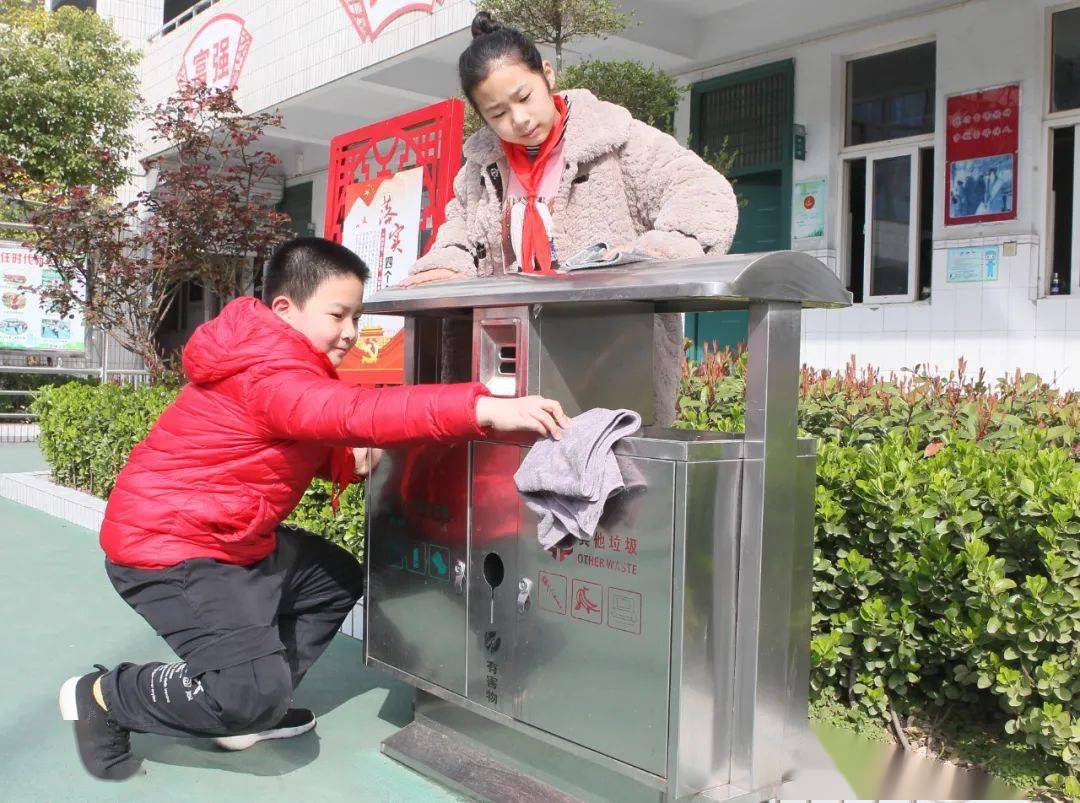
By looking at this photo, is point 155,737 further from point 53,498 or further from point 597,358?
point 53,498

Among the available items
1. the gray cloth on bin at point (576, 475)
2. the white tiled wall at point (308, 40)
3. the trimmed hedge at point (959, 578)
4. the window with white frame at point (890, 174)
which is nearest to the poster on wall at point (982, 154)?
the window with white frame at point (890, 174)

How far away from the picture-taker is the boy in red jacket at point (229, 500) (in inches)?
89.7

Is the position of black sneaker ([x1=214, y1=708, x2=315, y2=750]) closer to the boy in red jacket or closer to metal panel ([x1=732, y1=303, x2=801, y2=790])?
the boy in red jacket

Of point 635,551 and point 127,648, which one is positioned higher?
point 635,551

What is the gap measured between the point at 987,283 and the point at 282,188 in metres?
11.0

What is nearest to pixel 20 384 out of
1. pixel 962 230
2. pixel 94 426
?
pixel 94 426

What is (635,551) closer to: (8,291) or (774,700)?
(774,700)

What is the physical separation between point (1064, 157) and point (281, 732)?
21.3 feet

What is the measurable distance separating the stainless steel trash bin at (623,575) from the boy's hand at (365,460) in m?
0.13

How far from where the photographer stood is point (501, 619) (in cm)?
227

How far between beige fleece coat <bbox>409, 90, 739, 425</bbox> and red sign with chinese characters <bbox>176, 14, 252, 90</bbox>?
405 inches

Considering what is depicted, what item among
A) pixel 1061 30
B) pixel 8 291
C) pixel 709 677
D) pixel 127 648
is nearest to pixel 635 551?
pixel 709 677

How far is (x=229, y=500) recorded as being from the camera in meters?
2.40

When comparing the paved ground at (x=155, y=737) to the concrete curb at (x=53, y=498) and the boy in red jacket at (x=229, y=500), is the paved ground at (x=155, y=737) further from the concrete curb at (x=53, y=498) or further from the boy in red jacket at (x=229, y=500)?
the concrete curb at (x=53, y=498)
